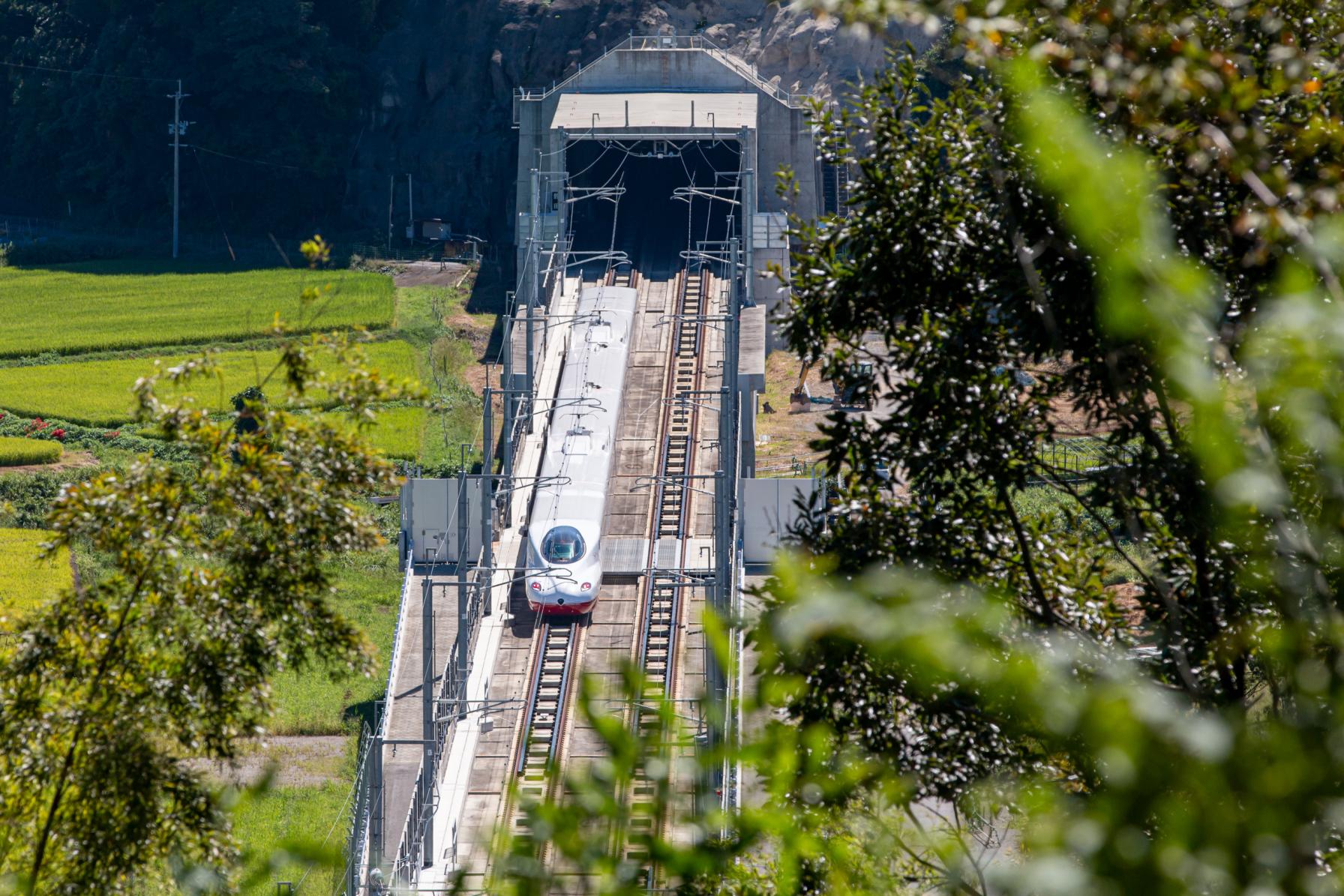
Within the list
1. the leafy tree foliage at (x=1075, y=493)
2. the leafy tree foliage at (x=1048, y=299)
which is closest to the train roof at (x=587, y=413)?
the leafy tree foliage at (x=1048, y=299)

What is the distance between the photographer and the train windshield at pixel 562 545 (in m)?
33.0

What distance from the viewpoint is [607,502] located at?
37344 millimetres

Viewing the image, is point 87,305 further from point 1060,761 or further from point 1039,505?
point 1060,761

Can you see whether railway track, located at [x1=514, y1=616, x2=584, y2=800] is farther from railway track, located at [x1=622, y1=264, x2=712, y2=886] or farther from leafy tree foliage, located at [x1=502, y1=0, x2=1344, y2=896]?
leafy tree foliage, located at [x1=502, y1=0, x2=1344, y2=896]

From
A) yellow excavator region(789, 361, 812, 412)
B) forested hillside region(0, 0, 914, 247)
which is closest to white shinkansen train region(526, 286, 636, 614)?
yellow excavator region(789, 361, 812, 412)

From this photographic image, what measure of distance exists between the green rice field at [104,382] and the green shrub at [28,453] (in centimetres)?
310

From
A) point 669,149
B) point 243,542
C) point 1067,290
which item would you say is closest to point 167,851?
point 243,542

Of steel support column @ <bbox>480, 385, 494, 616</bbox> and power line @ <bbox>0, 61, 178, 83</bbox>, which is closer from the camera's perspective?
steel support column @ <bbox>480, 385, 494, 616</bbox>

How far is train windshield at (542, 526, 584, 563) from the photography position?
108 feet

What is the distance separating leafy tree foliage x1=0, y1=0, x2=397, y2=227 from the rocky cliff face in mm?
1721

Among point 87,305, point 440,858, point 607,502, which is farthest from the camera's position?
point 87,305

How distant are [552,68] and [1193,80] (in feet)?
226

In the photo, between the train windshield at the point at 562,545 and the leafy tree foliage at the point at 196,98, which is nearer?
the train windshield at the point at 562,545

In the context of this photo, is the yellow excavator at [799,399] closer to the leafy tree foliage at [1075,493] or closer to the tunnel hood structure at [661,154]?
the tunnel hood structure at [661,154]
